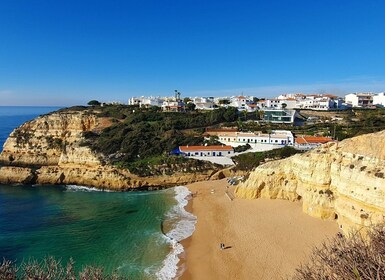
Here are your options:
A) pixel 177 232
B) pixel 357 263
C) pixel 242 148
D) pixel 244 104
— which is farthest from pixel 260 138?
pixel 357 263

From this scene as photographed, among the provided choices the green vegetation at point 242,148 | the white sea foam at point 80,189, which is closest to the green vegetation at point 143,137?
the white sea foam at point 80,189

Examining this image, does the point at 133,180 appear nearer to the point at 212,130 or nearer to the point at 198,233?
the point at 198,233

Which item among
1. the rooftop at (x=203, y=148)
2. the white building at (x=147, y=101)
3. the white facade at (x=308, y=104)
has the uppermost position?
the white building at (x=147, y=101)

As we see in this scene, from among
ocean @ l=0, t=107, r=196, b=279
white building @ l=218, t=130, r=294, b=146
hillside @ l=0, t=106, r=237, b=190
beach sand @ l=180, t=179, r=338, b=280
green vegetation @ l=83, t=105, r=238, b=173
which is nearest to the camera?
beach sand @ l=180, t=179, r=338, b=280

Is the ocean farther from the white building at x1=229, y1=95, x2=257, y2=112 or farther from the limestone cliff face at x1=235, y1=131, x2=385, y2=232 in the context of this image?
the white building at x1=229, y1=95, x2=257, y2=112

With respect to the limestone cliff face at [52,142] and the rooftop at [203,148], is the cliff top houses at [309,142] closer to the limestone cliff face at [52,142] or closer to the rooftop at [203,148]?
the rooftop at [203,148]

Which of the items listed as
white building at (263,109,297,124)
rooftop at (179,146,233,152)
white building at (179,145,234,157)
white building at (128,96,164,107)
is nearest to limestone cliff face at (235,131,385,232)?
white building at (179,145,234,157)

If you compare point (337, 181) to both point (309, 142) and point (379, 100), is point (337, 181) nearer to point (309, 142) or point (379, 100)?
point (309, 142)
